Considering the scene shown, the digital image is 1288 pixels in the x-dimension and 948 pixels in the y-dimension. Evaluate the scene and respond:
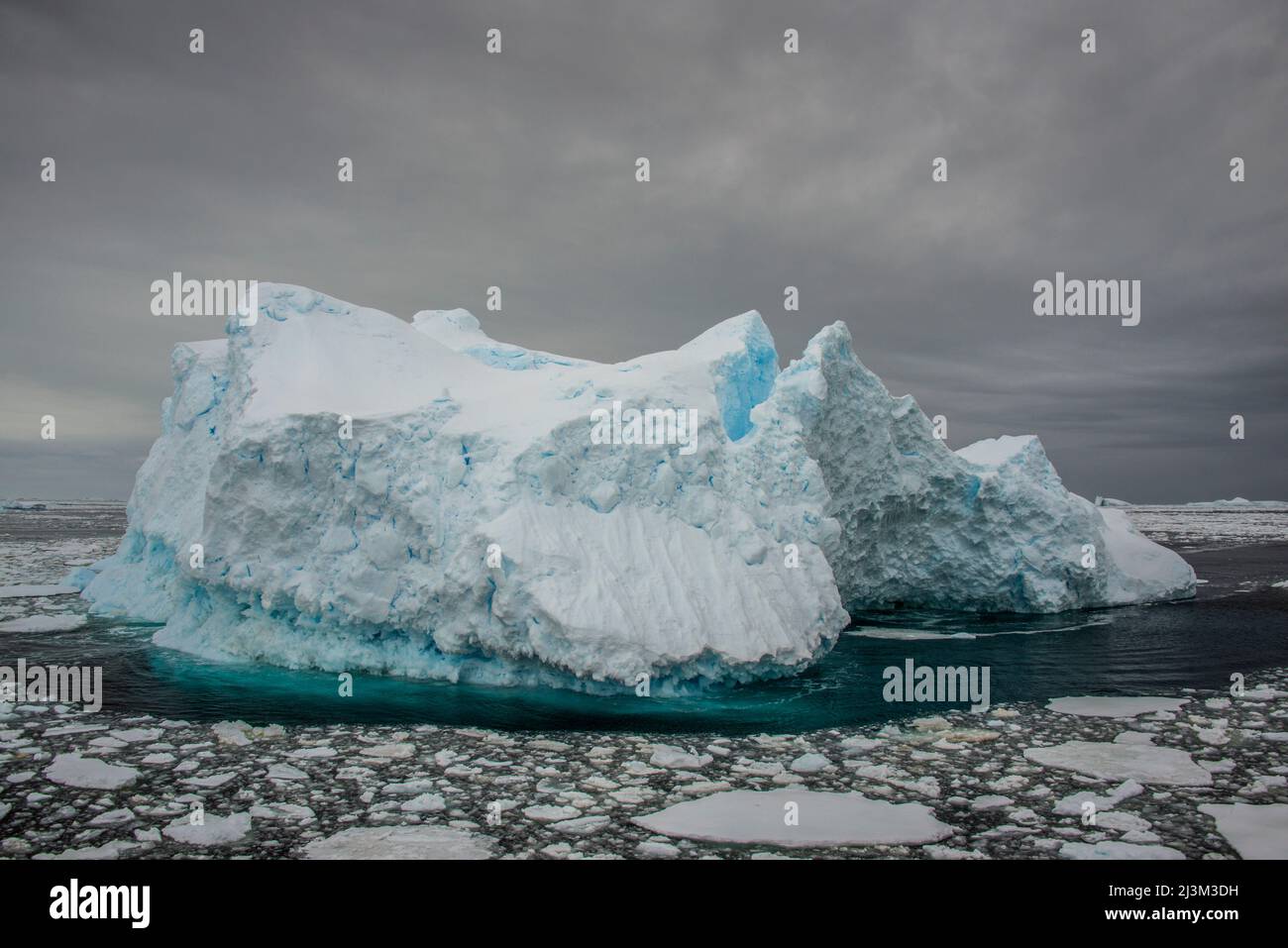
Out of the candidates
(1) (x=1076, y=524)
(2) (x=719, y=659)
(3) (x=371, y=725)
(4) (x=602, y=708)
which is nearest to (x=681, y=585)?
(2) (x=719, y=659)

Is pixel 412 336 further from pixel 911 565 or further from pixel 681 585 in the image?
pixel 911 565

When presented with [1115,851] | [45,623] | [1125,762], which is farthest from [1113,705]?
[45,623]

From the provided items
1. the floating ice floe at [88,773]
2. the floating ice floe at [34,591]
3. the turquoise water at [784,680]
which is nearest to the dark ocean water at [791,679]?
the turquoise water at [784,680]

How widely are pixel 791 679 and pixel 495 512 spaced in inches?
182

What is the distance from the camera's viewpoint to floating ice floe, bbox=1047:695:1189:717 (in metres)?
9.91

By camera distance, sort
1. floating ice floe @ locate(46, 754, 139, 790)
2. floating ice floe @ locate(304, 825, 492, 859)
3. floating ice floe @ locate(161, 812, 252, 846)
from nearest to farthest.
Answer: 1. floating ice floe @ locate(304, 825, 492, 859)
2. floating ice floe @ locate(161, 812, 252, 846)
3. floating ice floe @ locate(46, 754, 139, 790)

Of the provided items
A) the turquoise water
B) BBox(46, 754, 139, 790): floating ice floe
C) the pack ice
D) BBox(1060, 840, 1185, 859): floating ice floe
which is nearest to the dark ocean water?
the turquoise water

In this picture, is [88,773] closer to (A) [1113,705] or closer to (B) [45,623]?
(B) [45,623]

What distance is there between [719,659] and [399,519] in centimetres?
489

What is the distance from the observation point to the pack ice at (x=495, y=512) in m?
10.5

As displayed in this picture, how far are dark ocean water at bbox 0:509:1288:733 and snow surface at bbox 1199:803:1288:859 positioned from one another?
11.7 feet

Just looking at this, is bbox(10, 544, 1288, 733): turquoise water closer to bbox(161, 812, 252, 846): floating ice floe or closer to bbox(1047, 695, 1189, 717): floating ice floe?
bbox(1047, 695, 1189, 717): floating ice floe

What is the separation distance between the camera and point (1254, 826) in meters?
6.18

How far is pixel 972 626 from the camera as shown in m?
17.0
